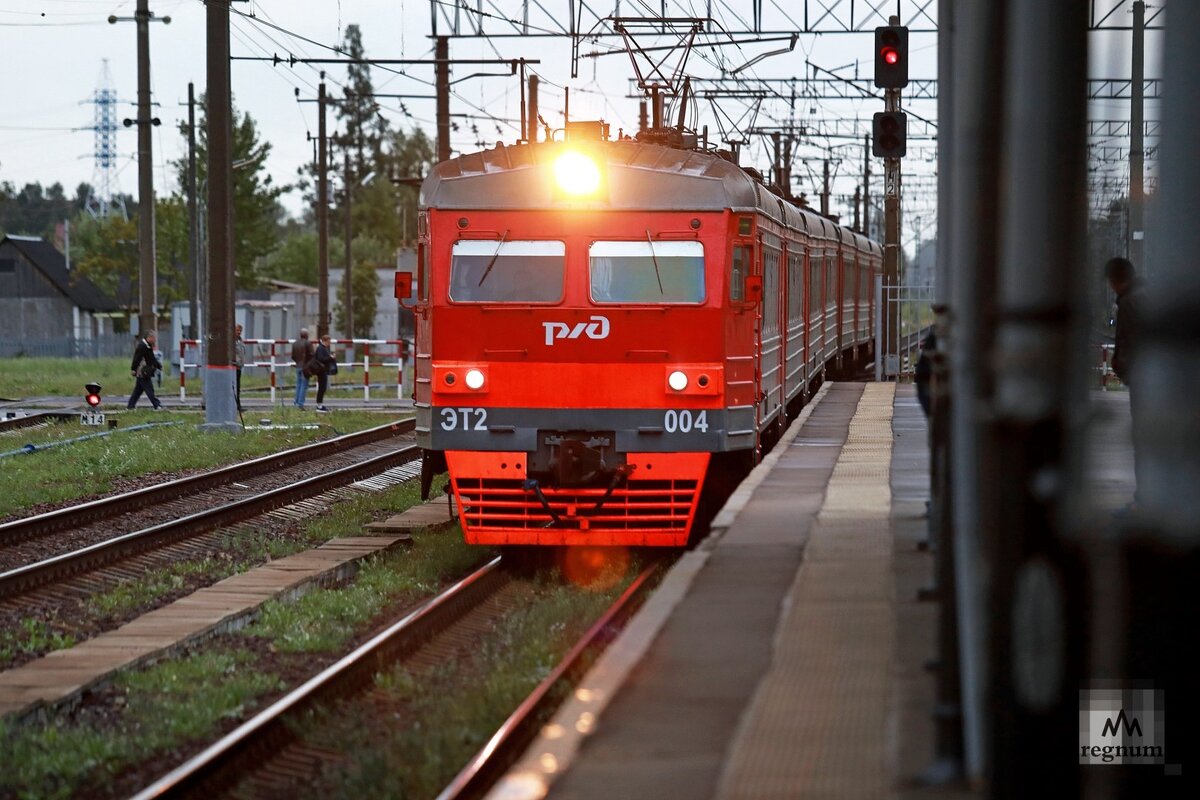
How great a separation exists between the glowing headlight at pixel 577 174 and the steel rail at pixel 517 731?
138 inches

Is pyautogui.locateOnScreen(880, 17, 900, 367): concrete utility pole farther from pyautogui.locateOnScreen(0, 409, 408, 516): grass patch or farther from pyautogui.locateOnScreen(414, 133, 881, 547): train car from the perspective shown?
pyautogui.locateOnScreen(414, 133, 881, 547): train car

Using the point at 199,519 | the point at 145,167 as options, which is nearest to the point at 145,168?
the point at 145,167

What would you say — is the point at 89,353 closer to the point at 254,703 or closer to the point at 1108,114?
the point at 254,703

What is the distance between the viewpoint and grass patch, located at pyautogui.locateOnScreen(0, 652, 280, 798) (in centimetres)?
689

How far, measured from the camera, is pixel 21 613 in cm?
1077

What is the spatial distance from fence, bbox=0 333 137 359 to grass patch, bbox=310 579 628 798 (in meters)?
54.5

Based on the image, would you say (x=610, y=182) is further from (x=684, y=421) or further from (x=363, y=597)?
(x=363, y=597)

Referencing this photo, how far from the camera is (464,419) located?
11.8m

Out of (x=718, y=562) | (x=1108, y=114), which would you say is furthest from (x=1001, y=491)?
(x=718, y=562)

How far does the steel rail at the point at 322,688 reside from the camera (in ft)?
21.7

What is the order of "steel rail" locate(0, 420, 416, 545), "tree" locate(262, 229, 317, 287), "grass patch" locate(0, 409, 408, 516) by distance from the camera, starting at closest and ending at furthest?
"steel rail" locate(0, 420, 416, 545) → "grass patch" locate(0, 409, 408, 516) → "tree" locate(262, 229, 317, 287)

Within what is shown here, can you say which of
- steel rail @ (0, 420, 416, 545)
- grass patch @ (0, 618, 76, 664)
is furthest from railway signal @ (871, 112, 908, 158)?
grass patch @ (0, 618, 76, 664)

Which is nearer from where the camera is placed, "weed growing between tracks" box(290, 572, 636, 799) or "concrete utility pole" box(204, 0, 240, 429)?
"weed growing between tracks" box(290, 572, 636, 799)

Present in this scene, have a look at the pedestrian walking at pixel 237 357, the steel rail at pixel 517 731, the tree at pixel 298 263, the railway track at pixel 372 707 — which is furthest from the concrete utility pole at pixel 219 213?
the tree at pixel 298 263
